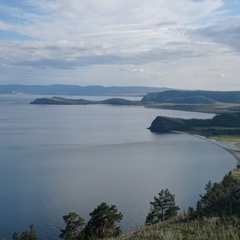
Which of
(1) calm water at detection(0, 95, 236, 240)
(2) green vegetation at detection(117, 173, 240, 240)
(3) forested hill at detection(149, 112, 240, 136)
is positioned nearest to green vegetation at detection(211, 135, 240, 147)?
(3) forested hill at detection(149, 112, 240, 136)

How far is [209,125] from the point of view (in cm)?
Answer: 9156

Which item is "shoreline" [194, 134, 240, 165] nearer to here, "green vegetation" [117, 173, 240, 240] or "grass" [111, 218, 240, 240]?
"green vegetation" [117, 173, 240, 240]

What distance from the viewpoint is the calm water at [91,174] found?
26281 mm

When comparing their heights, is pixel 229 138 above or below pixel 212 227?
below

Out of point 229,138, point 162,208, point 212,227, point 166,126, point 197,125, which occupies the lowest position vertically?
point 229,138

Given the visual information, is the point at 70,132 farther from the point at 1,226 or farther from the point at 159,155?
the point at 1,226

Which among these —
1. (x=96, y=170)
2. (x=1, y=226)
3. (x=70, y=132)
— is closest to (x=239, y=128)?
(x=70, y=132)

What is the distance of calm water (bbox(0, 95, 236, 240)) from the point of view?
26.3 metres

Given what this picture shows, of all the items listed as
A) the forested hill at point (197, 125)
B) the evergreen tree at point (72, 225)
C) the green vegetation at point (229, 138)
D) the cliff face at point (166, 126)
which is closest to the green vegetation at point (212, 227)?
the evergreen tree at point (72, 225)

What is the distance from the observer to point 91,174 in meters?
38.5

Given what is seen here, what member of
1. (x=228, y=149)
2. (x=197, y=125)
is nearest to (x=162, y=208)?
(x=228, y=149)

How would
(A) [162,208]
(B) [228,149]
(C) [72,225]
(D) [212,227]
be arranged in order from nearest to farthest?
(D) [212,227]
(C) [72,225]
(A) [162,208]
(B) [228,149]

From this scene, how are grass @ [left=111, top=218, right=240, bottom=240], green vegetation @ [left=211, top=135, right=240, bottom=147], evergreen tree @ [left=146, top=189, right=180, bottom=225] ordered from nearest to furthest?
grass @ [left=111, top=218, right=240, bottom=240], evergreen tree @ [left=146, top=189, right=180, bottom=225], green vegetation @ [left=211, top=135, right=240, bottom=147]

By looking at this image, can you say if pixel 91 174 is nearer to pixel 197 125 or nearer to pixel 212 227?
pixel 212 227
